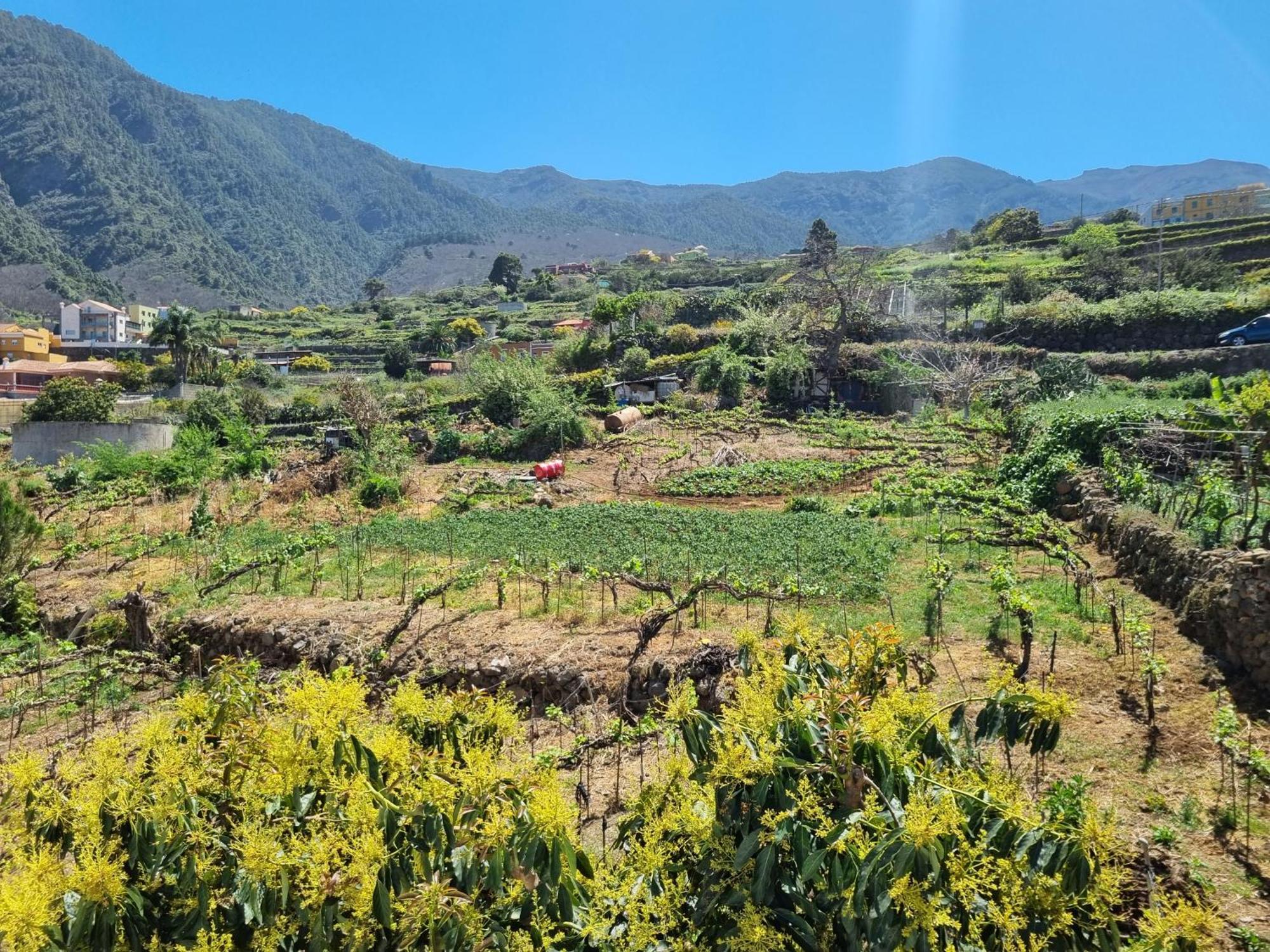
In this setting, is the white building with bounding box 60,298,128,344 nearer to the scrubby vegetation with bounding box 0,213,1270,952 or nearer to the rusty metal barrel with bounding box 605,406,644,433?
the scrubby vegetation with bounding box 0,213,1270,952

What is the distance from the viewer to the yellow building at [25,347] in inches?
2222

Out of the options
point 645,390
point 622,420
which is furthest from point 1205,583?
point 645,390

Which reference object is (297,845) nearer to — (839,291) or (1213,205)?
(839,291)

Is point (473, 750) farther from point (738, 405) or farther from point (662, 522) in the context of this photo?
point (738, 405)

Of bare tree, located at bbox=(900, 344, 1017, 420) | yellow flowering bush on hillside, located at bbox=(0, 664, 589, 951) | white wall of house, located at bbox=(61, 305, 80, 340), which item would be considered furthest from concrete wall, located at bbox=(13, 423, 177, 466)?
white wall of house, located at bbox=(61, 305, 80, 340)

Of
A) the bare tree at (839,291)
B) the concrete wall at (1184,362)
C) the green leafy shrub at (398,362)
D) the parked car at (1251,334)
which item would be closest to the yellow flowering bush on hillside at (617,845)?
the concrete wall at (1184,362)

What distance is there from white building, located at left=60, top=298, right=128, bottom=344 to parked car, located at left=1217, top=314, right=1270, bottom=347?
88.9 m

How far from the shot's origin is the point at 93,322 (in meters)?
79.4

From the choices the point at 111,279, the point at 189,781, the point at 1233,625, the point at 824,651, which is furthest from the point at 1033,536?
the point at 111,279

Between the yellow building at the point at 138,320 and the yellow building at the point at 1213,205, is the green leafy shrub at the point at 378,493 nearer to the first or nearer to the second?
the yellow building at the point at 1213,205

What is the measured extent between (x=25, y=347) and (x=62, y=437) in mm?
45306

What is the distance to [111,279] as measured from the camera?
114625mm

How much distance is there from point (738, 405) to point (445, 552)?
1628 cm

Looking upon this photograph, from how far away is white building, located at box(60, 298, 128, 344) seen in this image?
77.1 metres
